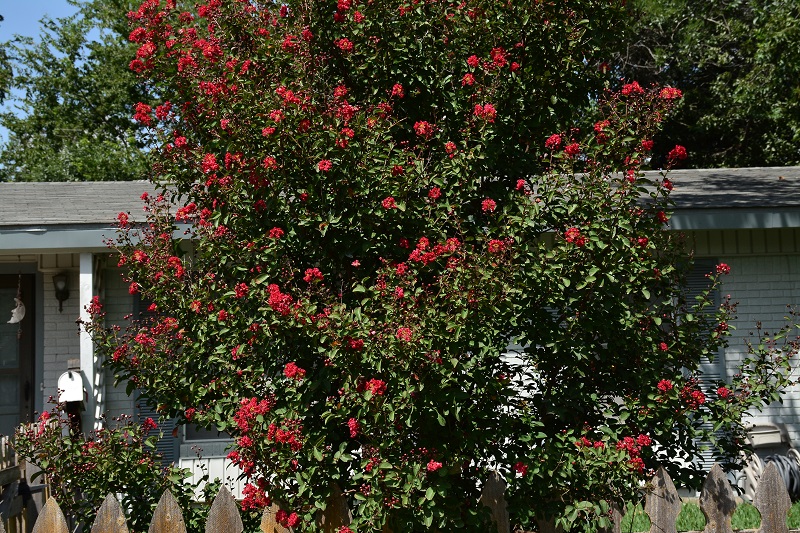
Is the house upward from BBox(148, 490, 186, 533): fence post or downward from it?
upward

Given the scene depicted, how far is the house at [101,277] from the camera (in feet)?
25.3

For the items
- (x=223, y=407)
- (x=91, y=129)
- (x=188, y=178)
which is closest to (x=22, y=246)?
(x=188, y=178)

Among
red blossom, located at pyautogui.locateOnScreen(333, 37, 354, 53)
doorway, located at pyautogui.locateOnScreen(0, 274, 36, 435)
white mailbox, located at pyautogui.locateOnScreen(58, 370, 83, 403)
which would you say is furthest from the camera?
doorway, located at pyautogui.locateOnScreen(0, 274, 36, 435)

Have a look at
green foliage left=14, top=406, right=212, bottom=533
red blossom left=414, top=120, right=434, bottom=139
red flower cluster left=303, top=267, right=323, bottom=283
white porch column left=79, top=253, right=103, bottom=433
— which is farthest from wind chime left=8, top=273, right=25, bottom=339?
red blossom left=414, top=120, right=434, bottom=139

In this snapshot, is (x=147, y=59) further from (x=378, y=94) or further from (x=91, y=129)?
(x=91, y=129)

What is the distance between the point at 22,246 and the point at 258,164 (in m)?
4.52

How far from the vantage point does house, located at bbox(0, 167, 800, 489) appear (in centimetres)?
773

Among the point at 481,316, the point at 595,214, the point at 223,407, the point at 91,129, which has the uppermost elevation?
the point at 91,129

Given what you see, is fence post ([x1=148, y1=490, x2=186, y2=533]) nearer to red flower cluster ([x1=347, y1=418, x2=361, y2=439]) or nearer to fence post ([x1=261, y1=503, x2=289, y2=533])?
fence post ([x1=261, y1=503, x2=289, y2=533])

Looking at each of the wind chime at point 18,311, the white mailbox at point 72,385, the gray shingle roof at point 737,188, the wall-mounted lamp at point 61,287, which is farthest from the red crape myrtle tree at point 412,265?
the wind chime at point 18,311

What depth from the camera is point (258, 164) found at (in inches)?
152

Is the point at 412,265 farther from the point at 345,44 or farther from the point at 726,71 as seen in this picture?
the point at 726,71

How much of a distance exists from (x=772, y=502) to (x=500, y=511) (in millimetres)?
1382

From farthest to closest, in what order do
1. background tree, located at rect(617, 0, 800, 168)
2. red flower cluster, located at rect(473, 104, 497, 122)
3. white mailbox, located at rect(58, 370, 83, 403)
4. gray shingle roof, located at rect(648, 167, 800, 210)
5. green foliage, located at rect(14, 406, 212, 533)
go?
background tree, located at rect(617, 0, 800, 168), gray shingle roof, located at rect(648, 167, 800, 210), white mailbox, located at rect(58, 370, 83, 403), green foliage, located at rect(14, 406, 212, 533), red flower cluster, located at rect(473, 104, 497, 122)
